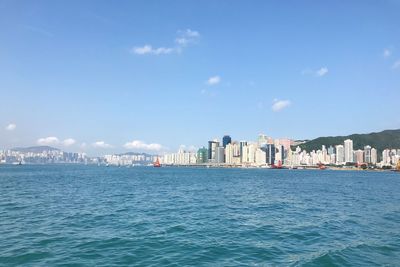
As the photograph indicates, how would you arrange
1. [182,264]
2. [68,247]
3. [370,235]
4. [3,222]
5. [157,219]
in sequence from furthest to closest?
[157,219], [3,222], [370,235], [68,247], [182,264]

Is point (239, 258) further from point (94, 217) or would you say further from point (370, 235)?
point (94, 217)

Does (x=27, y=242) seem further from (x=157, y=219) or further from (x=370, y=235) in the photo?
(x=370, y=235)

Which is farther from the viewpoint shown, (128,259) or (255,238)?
(255,238)

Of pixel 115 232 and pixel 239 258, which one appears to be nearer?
pixel 239 258

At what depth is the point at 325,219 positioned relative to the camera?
92.3ft

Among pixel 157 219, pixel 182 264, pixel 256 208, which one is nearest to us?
pixel 182 264

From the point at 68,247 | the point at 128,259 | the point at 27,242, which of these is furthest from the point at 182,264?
the point at 27,242

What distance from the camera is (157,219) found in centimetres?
2681

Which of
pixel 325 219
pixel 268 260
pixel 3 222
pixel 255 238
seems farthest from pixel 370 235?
pixel 3 222

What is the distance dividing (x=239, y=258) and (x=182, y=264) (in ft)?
9.31

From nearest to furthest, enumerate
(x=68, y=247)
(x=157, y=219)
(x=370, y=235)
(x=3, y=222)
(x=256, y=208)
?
1. (x=68, y=247)
2. (x=370, y=235)
3. (x=3, y=222)
4. (x=157, y=219)
5. (x=256, y=208)

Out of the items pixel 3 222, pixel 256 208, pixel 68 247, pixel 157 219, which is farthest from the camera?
pixel 256 208

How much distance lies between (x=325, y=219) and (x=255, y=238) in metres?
10.4

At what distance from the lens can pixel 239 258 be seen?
16203 millimetres
